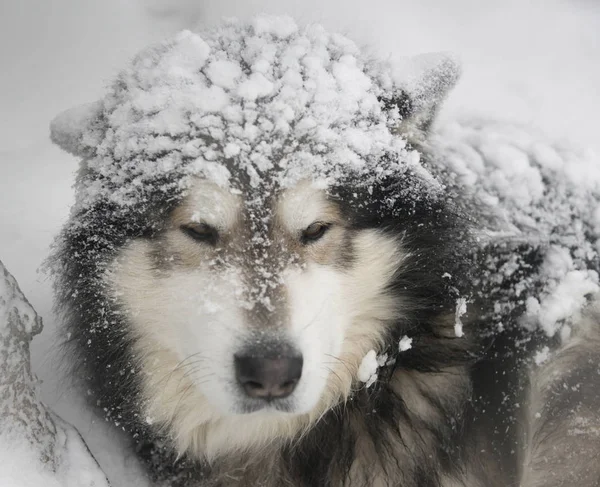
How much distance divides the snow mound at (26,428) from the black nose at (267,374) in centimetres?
66

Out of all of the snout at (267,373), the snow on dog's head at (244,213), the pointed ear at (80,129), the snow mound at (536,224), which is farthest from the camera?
the snow mound at (536,224)

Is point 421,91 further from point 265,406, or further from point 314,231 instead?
point 265,406

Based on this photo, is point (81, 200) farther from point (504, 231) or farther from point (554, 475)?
point (554, 475)

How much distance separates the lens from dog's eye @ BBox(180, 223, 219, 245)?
69.8 inches

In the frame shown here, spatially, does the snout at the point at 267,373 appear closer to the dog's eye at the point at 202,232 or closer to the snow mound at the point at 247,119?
the dog's eye at the point at 202,232

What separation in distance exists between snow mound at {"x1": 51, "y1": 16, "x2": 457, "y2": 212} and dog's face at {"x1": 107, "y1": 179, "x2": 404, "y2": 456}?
9 cm

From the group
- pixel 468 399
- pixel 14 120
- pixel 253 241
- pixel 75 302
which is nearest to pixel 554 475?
pixel 468 399

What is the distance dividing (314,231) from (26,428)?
105cm

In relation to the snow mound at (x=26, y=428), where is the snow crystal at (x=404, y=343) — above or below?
above

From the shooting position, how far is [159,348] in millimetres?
1996

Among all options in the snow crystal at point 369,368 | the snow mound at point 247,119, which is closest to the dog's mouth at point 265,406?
the snow crystal at point 369,368

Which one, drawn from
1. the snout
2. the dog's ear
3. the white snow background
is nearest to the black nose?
the snout

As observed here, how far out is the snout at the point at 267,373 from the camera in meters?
1.59

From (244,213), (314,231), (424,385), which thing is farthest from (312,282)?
(424,385)
